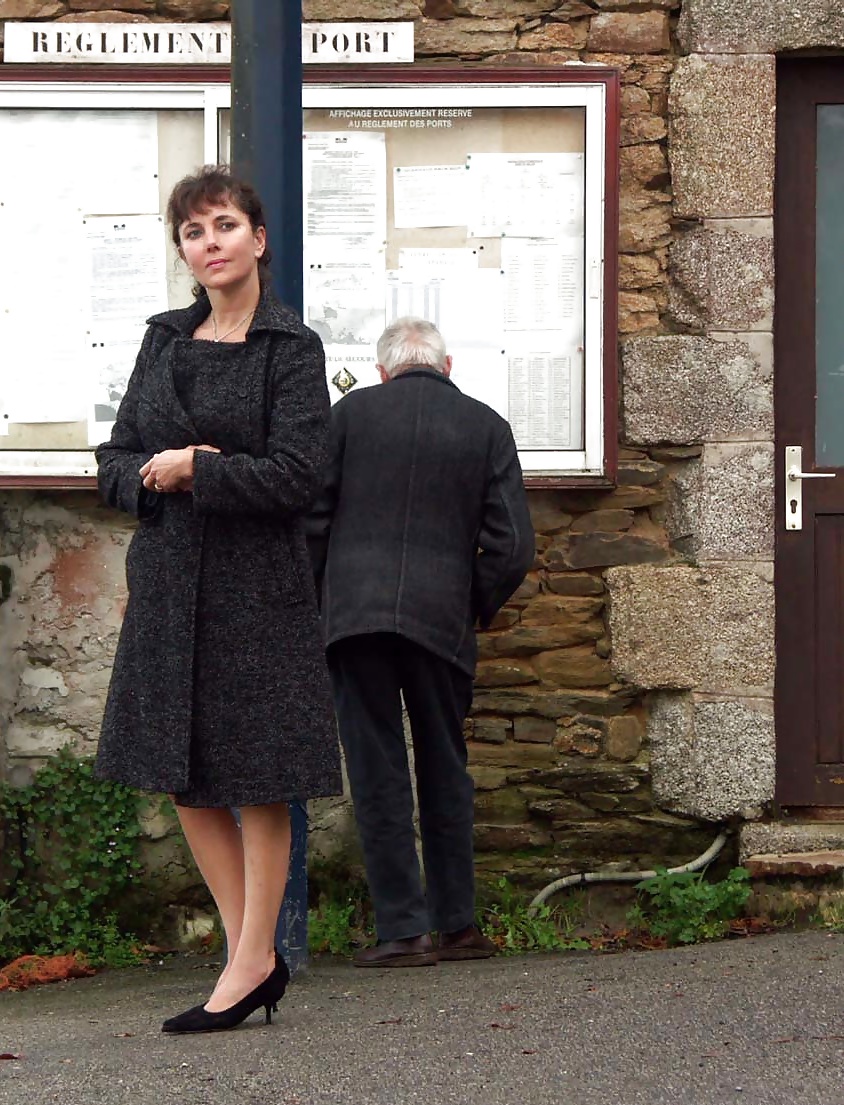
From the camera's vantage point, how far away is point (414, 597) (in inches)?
196

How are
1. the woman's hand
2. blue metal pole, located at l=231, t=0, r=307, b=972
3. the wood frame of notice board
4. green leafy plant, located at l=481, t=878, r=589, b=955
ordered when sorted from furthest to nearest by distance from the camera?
the wood frame of notice board, green leafy plant, located at l=481, t=878, r=589, b=955, blue metal pole, located at l=231, t=0, r=307, b=972, the woman's hand

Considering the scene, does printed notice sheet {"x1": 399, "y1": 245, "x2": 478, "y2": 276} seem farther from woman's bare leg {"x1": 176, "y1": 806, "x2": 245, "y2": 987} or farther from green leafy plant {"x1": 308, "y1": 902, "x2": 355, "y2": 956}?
woman's bare leg {"x1": 176, "y1": 806, "x2": 245, "y2": 987}

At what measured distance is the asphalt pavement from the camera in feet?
11.5

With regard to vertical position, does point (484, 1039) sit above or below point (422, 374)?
below

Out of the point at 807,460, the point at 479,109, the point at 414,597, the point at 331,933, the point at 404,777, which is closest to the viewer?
the point at 414,597

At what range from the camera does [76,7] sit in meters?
5.77

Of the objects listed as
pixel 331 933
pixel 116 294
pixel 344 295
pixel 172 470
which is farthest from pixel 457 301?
pixel 172 470

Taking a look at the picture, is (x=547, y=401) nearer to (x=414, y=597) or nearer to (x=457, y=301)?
(x=457, y=301)

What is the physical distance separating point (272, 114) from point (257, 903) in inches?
79.3

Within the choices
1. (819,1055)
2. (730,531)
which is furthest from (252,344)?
(730,531)

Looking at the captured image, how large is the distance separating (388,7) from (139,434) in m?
2.30

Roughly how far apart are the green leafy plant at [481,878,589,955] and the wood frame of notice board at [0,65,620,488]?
1.33 m

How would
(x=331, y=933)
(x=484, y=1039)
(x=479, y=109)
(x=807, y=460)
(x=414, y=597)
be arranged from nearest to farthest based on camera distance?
(x=484, y=1039) → (x=414, y=597) → (x=331, y=933) → (x=479, y=109) → (x=807, y=460)

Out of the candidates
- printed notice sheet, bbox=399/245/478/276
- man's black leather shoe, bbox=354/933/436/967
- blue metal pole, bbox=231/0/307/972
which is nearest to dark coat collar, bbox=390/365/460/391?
blue metal pole, bbox=231/0/307/972
